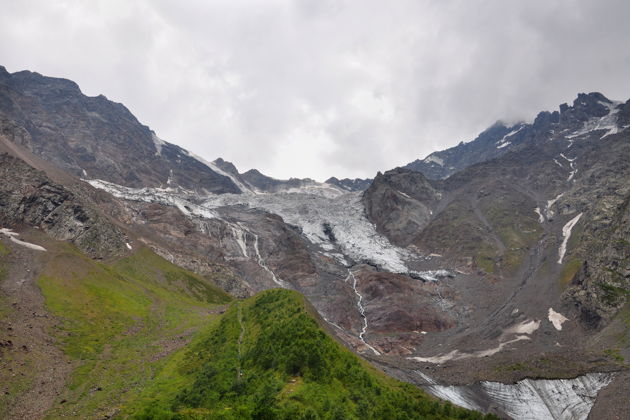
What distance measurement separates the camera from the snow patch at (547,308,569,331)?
105400 millimetres

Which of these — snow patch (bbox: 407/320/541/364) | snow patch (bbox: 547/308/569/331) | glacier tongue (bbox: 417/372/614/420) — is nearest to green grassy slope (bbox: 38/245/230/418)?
glacier tongue (bbox: 417/372/614/420)

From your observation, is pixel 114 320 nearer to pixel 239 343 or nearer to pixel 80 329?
pixel 80 329

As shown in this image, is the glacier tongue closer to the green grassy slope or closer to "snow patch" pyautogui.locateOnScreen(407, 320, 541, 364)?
"snow patch" pyautogui.locateOnScreen(407, 320, 541, 364)

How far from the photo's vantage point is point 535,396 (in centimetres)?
6944

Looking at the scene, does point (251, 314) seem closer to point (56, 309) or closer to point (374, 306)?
point (56, 309)

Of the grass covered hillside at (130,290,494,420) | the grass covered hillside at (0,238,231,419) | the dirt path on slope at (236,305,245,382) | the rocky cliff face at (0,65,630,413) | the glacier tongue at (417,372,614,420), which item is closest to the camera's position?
the grass covered hillside at (130,290,494,420)

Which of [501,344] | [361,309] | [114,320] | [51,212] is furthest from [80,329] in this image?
[361,309]

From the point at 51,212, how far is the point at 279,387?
10000 centimetres

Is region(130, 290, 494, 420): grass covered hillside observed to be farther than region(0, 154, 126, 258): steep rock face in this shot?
No

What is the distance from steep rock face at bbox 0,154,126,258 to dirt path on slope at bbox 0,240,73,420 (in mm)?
34195

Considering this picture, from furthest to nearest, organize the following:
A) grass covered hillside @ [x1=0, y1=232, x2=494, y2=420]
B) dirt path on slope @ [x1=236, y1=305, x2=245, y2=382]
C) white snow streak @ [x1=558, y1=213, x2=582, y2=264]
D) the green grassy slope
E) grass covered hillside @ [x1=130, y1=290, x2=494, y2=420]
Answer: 1. white snow streak @ [x1=558, y1=213, x2=582, y2=264]
2. the green grassy slope
3. dirt path on slope @ [x1=236, y1=305, x2=245, y2=382]
4. grass covered hillside @ [x1=0, y1=232, x2=494, y2=420]
5. grass covered hillside @ [x1=130, y1=290, x2=494, y2=420]

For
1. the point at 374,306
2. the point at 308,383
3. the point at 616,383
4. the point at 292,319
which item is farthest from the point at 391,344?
the point at 308,383

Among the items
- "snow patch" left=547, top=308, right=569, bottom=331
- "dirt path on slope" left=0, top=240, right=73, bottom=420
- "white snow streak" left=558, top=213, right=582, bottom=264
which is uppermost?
"white snow streak" left=558, top=213, right=582, bottom=264

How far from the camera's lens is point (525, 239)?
189375 millimetres
